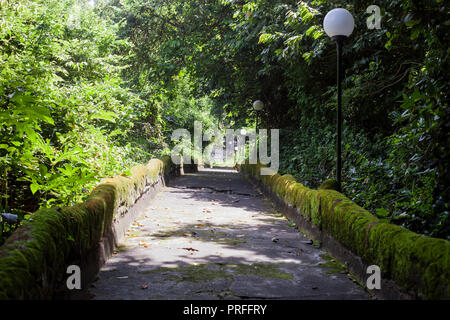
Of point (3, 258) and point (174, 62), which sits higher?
point (174, 62)

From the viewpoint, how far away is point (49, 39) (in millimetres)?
9414

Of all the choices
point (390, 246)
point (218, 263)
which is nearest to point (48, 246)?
point (218, 263)

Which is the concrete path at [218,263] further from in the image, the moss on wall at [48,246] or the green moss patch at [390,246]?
the moss on wall at [48,246]

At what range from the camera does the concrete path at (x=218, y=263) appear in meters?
4.00

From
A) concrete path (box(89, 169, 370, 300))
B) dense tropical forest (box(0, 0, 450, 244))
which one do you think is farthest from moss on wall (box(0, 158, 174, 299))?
Result: concrete path (box(89, 169, 370, 300))

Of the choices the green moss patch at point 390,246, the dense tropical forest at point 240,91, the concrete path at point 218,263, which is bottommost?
the concrete path at point 218,263

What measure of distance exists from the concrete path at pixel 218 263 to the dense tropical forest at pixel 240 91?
107cm

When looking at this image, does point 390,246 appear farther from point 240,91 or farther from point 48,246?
point 240,91

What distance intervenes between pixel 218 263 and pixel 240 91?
13187mm

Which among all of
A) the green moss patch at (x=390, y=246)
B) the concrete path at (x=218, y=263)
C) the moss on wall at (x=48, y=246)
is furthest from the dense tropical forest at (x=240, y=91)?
the concrete path at (x=218, y=263)

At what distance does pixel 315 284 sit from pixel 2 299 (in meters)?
3.14

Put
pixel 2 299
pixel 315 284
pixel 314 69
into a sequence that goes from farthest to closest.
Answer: pixel 314 69 < pixel 315 284 < pixel 2 299
